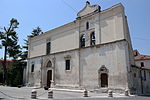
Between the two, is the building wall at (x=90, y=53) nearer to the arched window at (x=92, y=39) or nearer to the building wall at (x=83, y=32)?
the building wall at (x=83, y=32)

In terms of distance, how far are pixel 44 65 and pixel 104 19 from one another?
13.5 m

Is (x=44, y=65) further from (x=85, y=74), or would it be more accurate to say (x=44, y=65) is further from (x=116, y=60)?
(x=116, y=60)

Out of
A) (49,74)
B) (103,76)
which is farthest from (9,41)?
(103,76)

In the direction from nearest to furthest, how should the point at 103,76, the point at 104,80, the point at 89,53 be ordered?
the point at 104,80, the point at 103,76, the point at 89,53

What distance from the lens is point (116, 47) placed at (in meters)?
17.8

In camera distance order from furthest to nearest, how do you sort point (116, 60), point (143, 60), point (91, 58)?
point (143, 60)
point (91, 58)
point (116, 60)

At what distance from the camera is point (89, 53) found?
67.6 feet

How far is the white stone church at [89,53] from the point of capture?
57.3ft

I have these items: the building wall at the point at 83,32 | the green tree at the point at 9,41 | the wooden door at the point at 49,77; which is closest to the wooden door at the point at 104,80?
the building wall at the point at 83,32

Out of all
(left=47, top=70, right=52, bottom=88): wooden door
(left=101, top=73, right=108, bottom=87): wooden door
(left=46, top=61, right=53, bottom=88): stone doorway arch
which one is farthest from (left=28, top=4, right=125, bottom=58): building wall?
(left=101, top=73, right=108, bottom=87): wooden door

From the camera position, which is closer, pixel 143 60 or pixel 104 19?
pixel 104 19

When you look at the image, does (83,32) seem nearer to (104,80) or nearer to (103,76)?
(103,76)

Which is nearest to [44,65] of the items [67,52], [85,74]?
[67,52]

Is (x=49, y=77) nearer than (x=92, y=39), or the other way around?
(x=92, y=39)
